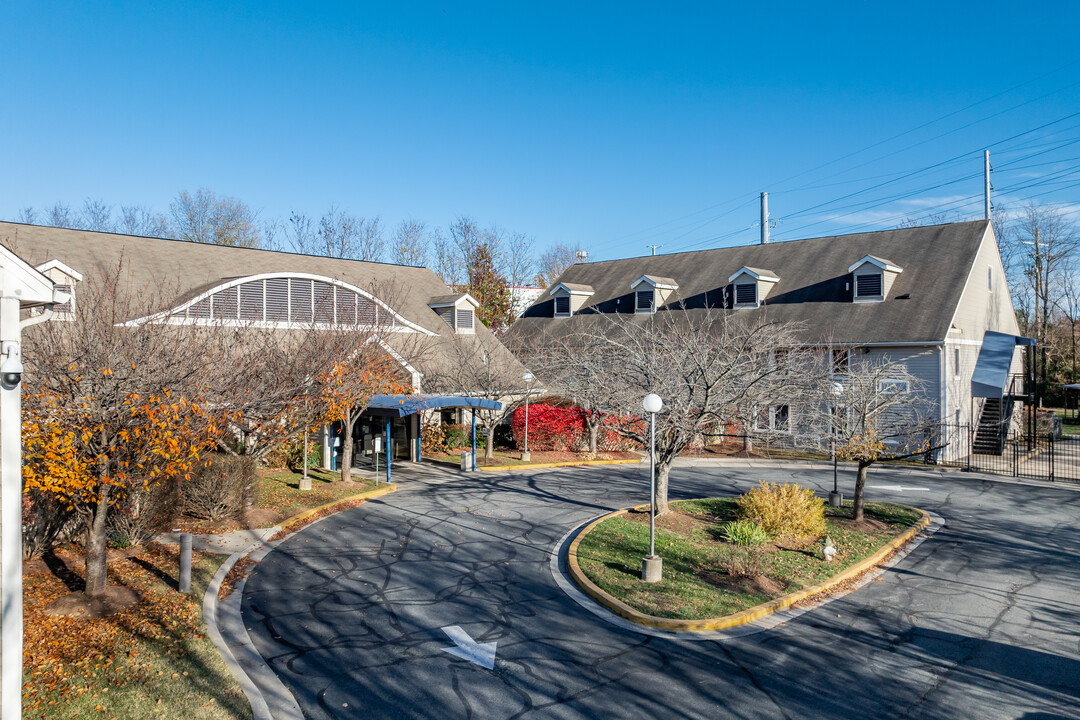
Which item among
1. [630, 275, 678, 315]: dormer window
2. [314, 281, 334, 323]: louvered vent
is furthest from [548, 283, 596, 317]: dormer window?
[314, 281, 334, 323]: louvered vent

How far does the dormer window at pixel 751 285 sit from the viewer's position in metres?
29.9

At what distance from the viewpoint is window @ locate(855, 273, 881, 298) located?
88.9 ft

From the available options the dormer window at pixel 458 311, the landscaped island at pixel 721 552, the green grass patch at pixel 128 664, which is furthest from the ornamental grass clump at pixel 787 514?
the dormer window at pixel 458 311

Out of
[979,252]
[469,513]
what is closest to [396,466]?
[469,513]

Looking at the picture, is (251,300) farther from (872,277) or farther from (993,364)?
(993,364)

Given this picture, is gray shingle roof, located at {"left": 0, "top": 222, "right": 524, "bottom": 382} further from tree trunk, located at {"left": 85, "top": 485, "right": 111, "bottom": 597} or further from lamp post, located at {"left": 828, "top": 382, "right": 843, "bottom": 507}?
lamp post, located at {"left": 828, "top": 382, "right": 843, "bottom": 507}

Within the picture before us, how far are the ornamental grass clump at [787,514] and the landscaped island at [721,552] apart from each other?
3cm

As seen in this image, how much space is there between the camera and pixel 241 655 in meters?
8.73

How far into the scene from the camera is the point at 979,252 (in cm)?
2681

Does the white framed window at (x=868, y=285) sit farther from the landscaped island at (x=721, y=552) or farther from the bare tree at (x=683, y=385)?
the bare tree at (x=683, y=385)

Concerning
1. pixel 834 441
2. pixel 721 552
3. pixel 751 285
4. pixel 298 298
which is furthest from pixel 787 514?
pixel 298 298

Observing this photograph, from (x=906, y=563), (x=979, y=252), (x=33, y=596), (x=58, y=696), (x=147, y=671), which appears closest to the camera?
(x=58, y=696)

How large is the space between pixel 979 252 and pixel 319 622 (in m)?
28.0

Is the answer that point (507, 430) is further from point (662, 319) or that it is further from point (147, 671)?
point (147, 671)
